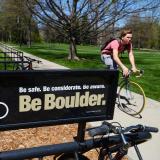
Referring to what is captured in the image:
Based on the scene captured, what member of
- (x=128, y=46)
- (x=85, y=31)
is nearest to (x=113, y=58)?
(x=128, y=46)

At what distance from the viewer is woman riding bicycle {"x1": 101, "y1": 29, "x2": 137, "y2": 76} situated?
8727 millimetres

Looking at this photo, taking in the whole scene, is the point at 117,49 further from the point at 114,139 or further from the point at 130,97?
the point at 114,139

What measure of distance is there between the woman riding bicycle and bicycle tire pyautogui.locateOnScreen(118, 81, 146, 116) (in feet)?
1.78

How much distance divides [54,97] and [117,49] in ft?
16.8

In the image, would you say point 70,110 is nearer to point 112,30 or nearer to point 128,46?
point 128,46

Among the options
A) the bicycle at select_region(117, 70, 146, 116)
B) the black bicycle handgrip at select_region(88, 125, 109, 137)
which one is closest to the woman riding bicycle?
the bicycle at select_region(117, 70, 146, 116)

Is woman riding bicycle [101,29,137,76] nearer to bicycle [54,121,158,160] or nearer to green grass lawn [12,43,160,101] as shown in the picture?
green grass lawn [12,43,160,101]

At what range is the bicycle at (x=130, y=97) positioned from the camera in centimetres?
943

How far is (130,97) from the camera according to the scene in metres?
9.71

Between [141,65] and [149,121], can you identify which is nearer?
[149,121]

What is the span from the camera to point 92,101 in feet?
13.4

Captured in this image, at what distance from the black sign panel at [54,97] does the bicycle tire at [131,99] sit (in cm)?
523

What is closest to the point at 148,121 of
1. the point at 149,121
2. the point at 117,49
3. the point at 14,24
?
the point at 149,121

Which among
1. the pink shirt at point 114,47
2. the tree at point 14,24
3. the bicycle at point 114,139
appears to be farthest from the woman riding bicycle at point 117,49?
the tree at point 14,24
